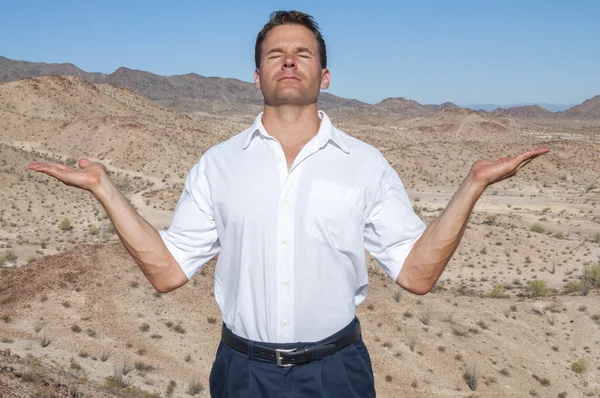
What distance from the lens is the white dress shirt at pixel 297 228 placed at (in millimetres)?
2498

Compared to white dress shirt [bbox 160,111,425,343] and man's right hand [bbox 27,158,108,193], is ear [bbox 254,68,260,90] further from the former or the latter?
man's right hand [bbox 27,158,108,193]

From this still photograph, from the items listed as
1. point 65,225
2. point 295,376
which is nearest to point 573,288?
point 295,376

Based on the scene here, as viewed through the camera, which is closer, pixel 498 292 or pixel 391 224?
pixel 391 224

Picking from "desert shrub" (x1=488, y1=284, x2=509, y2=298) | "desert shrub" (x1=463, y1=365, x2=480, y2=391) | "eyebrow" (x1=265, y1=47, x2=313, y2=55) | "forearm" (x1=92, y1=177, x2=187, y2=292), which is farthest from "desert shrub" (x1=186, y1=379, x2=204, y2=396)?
"desert shrub" (x1=488, y1=284, x2=509, y2=298)

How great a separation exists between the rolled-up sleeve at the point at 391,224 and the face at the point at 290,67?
1.75ft

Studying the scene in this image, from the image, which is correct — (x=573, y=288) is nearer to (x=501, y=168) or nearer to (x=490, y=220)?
(x=490, y=220)

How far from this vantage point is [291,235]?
2492 mm

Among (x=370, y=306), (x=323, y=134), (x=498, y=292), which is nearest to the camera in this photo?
(x=323, y=134)

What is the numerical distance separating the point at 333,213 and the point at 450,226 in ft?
1.72

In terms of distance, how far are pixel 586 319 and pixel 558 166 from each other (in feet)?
128

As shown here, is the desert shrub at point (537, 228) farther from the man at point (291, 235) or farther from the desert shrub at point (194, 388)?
the man at point (291, 235)

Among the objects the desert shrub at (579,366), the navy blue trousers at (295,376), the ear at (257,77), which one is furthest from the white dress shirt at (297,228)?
the desert shrub at (579,366)

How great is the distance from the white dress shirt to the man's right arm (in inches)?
3.3

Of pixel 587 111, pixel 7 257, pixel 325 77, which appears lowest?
pixel 7 257
